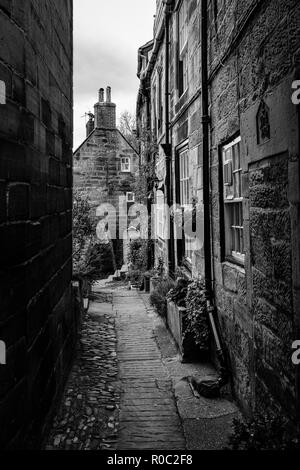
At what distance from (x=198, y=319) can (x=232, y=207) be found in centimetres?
174

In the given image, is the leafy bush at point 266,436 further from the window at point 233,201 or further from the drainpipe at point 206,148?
the drainpipe at point 206,148

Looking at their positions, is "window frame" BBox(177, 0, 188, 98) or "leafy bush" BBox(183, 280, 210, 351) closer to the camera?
"leafy bush" BBox(183, 280, 210, 351)

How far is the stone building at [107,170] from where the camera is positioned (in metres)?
20.0

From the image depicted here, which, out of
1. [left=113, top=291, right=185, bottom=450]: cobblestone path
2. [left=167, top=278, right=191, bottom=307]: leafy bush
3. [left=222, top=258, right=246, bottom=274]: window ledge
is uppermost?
[left=222, top=258, right=246, bottom=274]: window ledge

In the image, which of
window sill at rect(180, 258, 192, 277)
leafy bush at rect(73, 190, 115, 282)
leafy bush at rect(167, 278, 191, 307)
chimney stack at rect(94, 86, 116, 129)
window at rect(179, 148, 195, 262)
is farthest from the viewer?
chimney stack at rect(94, 86, 116, 129)

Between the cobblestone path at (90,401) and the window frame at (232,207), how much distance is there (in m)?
2.34

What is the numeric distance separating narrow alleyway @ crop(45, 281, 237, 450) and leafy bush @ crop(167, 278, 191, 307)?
30.4 inches

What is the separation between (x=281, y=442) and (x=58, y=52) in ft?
14.8

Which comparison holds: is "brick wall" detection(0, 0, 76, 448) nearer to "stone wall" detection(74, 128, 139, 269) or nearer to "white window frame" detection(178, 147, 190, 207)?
"white window frame" detection(178, 147, 190, 207)

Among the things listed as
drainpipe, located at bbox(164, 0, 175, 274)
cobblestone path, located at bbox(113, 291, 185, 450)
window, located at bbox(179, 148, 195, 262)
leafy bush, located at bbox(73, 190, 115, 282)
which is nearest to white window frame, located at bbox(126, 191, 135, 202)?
leafy bush, located at bbox(73, 190, 115, 282)

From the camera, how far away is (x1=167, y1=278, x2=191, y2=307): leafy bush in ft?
22.4

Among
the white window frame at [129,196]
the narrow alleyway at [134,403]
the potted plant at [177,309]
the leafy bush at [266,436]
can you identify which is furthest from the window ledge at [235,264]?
the white window frame at [129,196]

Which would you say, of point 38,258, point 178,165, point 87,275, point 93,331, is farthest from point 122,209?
point 38,258
